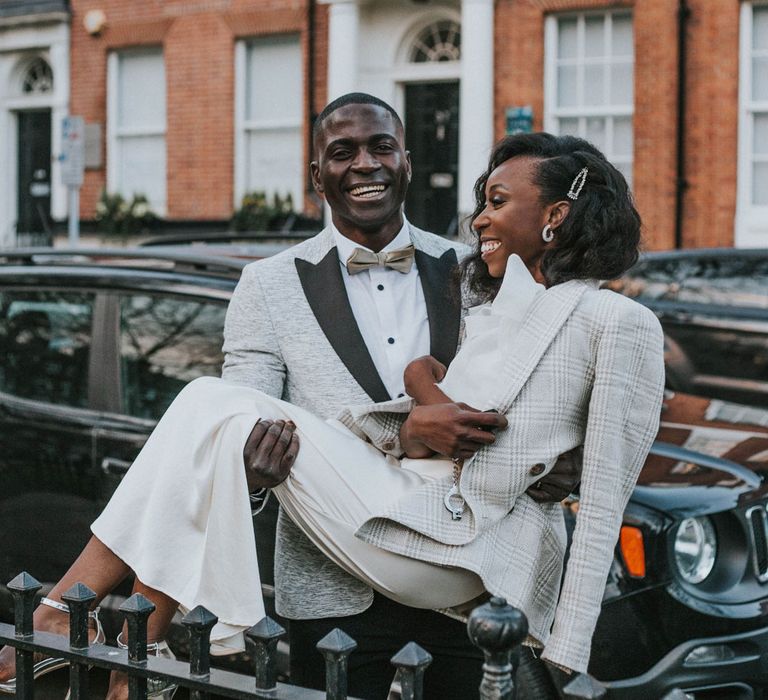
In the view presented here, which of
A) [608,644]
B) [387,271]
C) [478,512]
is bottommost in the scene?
[608,644]

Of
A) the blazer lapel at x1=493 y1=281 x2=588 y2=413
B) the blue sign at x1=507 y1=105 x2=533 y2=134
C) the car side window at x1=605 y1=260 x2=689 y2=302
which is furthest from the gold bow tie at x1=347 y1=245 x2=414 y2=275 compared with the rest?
the blue sign at x1=507 y1=105 x2=533 y2=134

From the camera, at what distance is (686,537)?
154 inches

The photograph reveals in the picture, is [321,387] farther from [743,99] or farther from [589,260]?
[743,99]

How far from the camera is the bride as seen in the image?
2484 mm

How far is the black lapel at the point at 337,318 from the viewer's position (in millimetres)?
2912

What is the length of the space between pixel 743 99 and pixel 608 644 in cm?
1204

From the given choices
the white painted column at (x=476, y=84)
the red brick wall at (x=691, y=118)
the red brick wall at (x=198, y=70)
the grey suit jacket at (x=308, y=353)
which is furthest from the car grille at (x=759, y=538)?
the red brick wall at (x=198, y=70)

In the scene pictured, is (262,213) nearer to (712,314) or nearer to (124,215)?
(124,215)

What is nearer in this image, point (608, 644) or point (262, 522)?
point (608, 644)

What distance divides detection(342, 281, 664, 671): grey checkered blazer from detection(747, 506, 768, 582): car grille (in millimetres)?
1639

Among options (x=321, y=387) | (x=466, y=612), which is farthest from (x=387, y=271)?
(x=466, y=612)

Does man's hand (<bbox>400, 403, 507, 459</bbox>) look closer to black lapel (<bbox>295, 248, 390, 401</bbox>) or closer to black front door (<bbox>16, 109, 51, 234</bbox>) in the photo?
black lapel (<bbox>295, 248, 390, 401</bbox>)

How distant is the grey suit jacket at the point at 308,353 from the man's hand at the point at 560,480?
441mm

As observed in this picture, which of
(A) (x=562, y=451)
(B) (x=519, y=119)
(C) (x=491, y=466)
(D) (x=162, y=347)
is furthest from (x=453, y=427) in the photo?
(B) (x=519, y=119)
